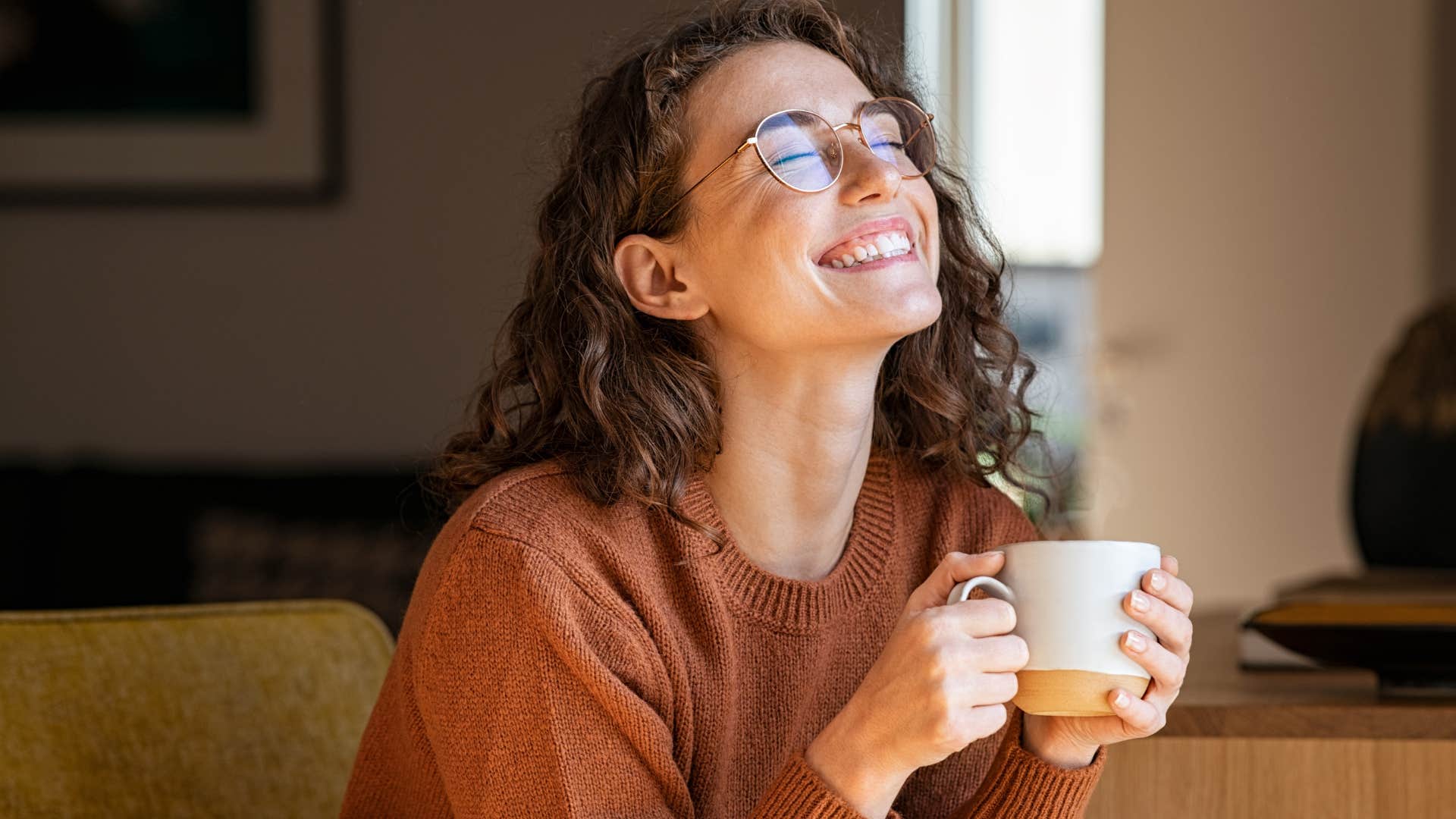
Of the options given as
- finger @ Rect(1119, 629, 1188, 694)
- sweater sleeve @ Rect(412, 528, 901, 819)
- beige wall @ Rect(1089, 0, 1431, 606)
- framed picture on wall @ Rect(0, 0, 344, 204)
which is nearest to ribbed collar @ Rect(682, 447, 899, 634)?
sweater sleeve @ Rect(412, 528, 901, 819)

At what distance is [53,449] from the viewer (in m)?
2.92

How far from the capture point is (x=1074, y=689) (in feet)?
2.99

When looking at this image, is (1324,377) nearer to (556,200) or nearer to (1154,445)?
(1154,445)

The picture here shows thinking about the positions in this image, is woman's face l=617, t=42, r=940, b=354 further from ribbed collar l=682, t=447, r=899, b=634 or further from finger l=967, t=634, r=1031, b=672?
finger l=967, t=634, r=1031, b=672

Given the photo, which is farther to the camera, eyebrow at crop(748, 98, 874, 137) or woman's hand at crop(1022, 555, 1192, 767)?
eyebrow at crop(748, 98, 874, 137)

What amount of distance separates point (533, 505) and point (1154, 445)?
364 centimetres

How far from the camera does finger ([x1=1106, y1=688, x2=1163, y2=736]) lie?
0.91 meters

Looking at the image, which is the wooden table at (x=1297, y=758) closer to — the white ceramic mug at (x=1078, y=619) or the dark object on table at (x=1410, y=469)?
the white ceramic mug at (x=1078, y=619)

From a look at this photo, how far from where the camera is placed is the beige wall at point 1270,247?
4.32m

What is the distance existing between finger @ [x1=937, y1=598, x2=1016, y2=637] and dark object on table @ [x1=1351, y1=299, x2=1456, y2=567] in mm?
1558

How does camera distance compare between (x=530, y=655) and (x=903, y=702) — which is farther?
(x=530, y=655)

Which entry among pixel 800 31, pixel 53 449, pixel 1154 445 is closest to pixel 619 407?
pixel 800 31

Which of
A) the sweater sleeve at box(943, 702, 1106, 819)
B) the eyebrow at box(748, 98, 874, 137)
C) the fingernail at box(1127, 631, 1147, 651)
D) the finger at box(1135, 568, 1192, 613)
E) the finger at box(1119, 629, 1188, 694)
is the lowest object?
the sweater sleeve at box(943, 702, 1106, 819)

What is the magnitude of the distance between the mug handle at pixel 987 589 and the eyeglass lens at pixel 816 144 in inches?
13.7
